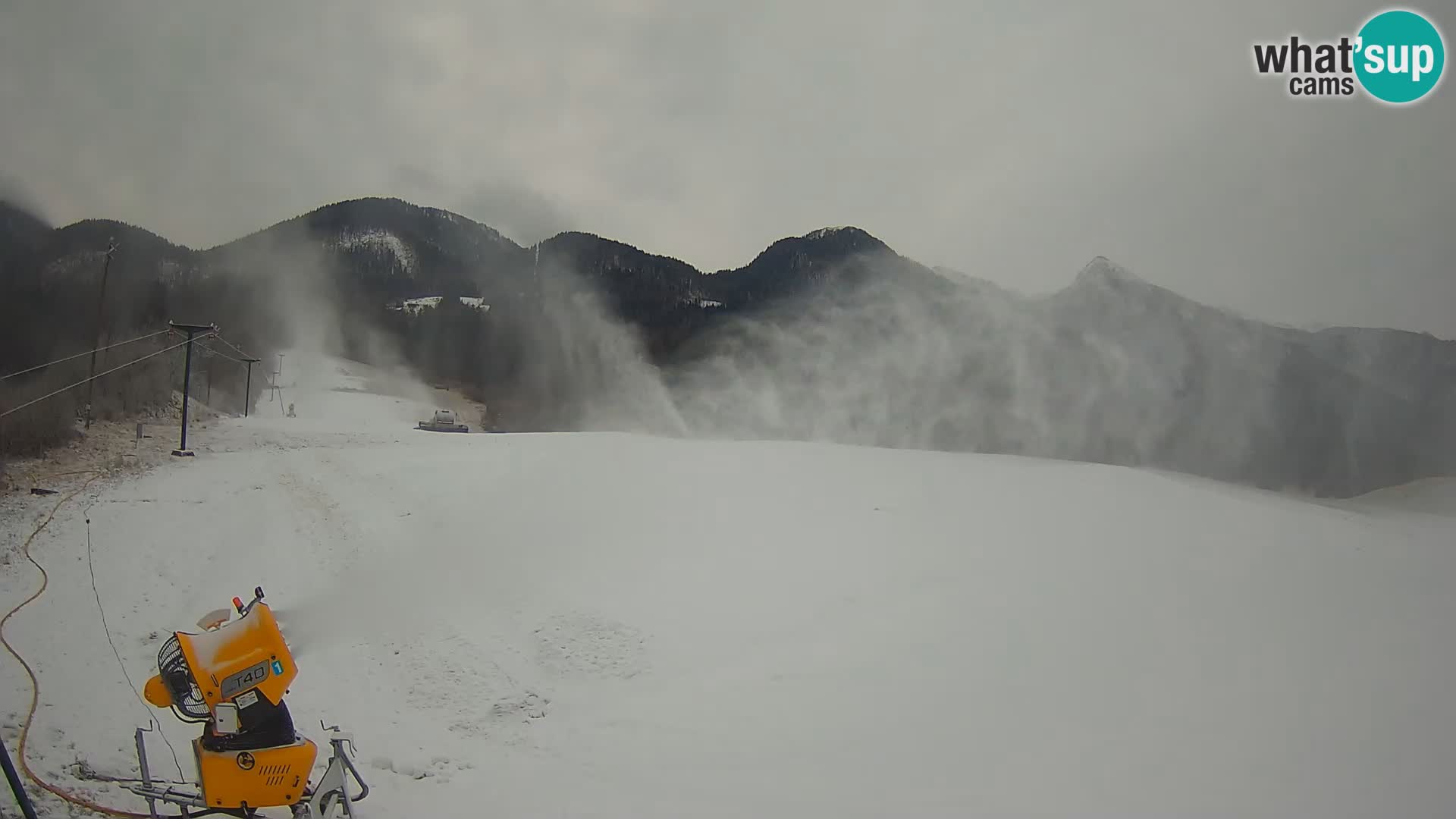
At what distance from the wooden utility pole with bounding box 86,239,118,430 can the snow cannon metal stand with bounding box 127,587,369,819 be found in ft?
37.1

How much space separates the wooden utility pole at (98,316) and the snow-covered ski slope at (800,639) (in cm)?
245

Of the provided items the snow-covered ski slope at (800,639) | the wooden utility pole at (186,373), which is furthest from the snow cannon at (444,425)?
the snow-covered ski slope at (800,639)

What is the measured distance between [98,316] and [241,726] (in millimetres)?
13613

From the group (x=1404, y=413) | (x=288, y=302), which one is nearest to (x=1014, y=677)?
(x=1404, y=413)

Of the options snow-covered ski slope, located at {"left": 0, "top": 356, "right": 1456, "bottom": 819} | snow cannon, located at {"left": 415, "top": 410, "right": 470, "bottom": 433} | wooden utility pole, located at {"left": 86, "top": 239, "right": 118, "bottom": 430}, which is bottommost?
snow-covered ski slope, located at {"left": 0, "top": 356, "right": 1456, "bottom": 819}

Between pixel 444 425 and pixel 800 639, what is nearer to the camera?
pixel 800 639

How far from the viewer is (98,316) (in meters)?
12.4

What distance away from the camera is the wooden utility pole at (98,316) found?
11.3 m

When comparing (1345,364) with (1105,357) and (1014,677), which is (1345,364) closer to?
(1105,357)

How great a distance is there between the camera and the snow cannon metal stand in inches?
124

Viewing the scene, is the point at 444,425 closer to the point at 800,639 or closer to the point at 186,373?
the point at 186,373

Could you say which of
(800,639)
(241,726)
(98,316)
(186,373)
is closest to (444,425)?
(98,316)

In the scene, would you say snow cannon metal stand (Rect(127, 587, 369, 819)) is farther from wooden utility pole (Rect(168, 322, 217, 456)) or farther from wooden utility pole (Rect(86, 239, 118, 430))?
wooden utility pole (Rect(86, 239, 118, 430))

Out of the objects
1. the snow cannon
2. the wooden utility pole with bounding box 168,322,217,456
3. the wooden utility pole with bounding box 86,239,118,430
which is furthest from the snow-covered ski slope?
the snow cannon
